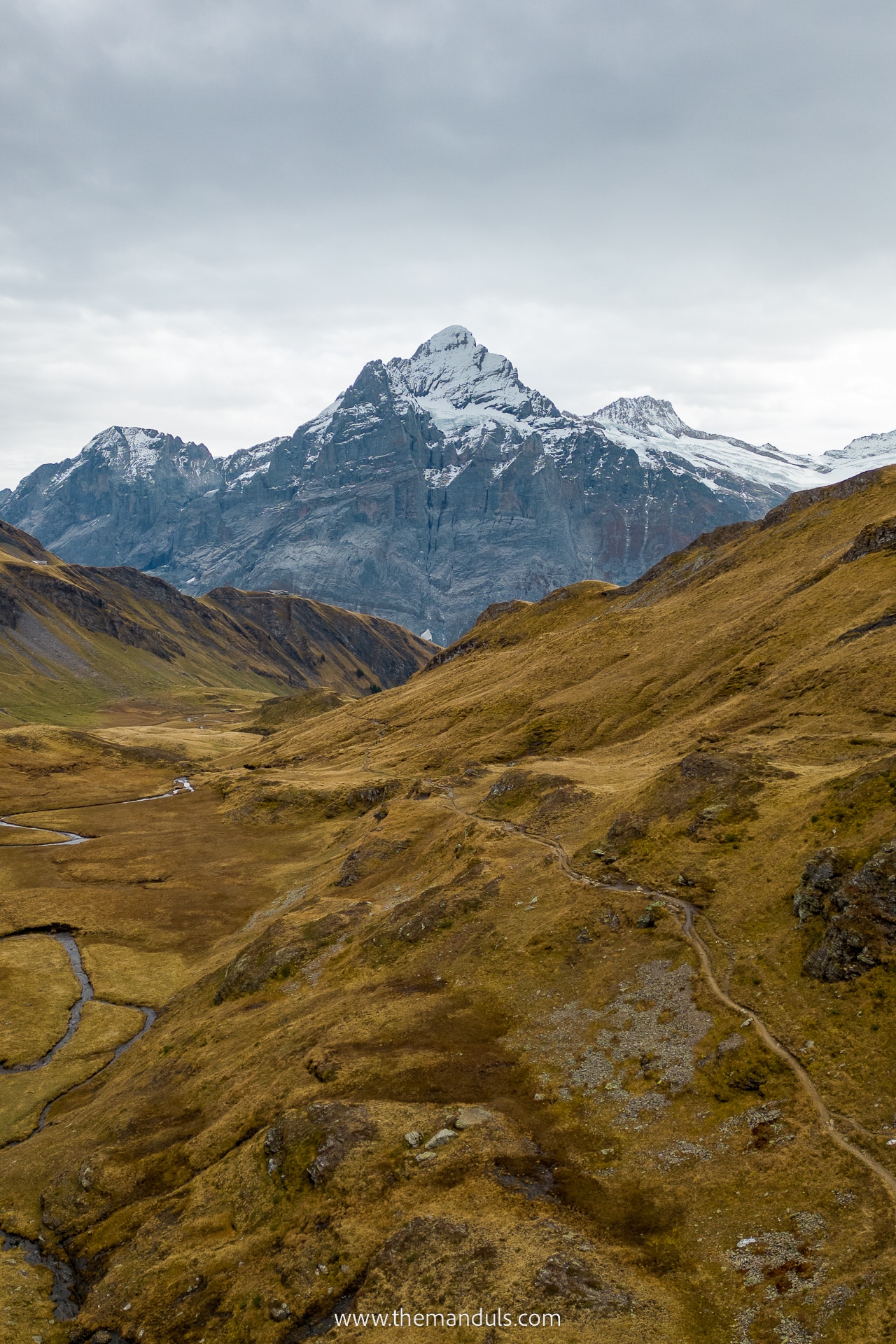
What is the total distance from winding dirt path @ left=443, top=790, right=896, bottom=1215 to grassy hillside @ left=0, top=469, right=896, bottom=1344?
0.19 meters

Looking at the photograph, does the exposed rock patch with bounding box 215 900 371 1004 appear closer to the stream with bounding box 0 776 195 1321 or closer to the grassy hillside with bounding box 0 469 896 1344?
the grassy hillside with bounding box 0 469 896 1344

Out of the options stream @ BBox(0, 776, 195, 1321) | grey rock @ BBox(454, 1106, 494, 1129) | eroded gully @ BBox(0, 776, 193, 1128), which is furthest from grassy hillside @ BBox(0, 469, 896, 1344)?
eroded gully @ BBox(0, 776, 193, 1128)

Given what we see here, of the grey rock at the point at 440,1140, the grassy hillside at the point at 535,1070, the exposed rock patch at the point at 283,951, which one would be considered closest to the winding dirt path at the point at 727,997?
the grassy hillside at the point at 535,1070

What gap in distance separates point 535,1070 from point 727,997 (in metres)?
12.2

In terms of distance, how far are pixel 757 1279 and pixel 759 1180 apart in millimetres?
4984

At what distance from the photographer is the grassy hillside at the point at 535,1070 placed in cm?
3194

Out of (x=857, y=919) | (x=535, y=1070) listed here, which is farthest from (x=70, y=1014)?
(x=857, y=919)

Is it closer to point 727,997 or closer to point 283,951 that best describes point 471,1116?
point 727,997

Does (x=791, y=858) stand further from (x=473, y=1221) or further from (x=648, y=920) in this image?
(x=473, y=1221)

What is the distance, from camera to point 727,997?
46.2 metres

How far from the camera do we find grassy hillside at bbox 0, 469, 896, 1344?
105 ft

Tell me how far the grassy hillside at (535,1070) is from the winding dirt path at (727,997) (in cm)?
19

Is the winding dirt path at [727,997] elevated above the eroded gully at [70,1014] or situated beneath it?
elevated above

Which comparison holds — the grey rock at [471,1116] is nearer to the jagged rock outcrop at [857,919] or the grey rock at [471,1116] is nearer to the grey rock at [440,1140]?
the grey rock at [440,1140]
